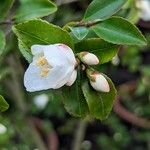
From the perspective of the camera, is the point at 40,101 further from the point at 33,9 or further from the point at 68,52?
the point at 68,52

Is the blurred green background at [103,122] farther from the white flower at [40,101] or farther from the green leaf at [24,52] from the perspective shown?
the green leaf at [24,52]

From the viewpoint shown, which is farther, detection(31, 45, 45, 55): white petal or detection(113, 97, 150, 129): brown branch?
detection(113, 97, 150, 129): brown branch

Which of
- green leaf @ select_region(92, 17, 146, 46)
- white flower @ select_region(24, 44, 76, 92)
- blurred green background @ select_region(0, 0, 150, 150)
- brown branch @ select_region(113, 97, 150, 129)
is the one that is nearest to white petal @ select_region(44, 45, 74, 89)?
white flower @ select_region(24, 44, 76, 92)

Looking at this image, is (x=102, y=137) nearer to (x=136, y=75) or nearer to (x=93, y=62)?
(x=136, y=75)

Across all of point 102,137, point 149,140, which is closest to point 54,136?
point 102,137

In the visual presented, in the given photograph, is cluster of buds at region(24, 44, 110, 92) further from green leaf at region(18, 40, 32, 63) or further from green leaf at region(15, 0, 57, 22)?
green leaf at region(15, 0, 57, 22)

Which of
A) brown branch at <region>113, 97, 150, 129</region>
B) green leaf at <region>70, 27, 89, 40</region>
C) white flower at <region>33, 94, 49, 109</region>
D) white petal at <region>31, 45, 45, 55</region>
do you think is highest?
white petal at <region>31, 45, 45, 55</region>

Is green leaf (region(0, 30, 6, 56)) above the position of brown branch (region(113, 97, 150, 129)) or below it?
above

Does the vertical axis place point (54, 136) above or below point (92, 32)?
below
